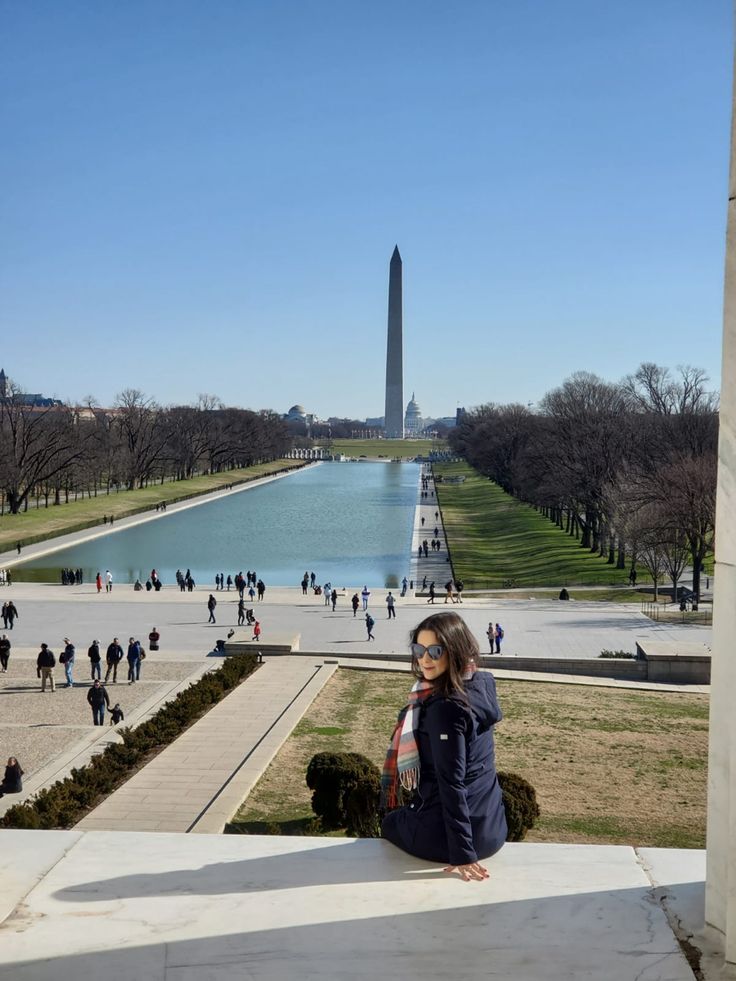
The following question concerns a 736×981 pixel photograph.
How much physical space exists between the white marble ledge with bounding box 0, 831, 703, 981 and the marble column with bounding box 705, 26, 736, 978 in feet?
0.75

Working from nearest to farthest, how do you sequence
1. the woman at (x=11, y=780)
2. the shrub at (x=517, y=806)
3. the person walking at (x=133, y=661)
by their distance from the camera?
the shrub at (x=517, y=806) < the woman at (x=11, y=780) < the person walking at (x=133, y=661)

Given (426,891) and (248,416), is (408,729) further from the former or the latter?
(248,416)

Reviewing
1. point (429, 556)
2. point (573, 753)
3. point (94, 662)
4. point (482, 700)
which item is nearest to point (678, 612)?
point (573, 753)

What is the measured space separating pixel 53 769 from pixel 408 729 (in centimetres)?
1154

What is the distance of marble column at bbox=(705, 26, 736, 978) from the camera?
3.56 metres

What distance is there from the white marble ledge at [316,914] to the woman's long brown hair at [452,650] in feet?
2.56

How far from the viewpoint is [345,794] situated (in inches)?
394

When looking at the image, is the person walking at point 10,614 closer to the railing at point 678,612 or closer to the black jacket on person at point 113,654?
the black jacket on person at point 113,654

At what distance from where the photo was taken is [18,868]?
4.33 meters

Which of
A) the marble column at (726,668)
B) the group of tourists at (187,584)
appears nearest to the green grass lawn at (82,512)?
the group of tourists at (187,584)

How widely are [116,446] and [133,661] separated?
71959 millimetres

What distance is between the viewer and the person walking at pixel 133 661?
21000mm

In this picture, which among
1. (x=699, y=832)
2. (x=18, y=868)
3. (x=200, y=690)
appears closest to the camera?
(x=18, y=868)

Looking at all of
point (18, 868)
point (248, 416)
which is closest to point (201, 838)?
point (18, 868)
